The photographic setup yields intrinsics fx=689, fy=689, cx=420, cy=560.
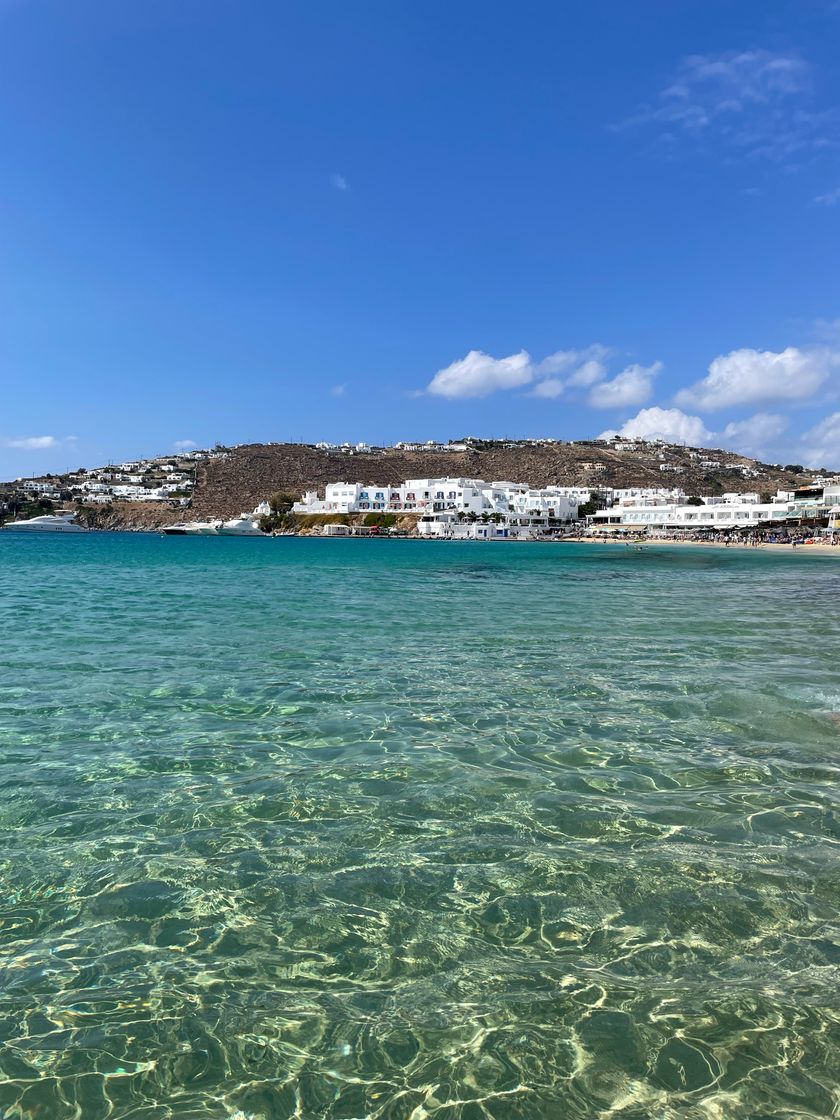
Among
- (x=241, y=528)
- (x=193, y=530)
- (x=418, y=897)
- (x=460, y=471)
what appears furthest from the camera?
(x=460, y=471)

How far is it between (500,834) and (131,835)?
317 centimetres

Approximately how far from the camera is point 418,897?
194 inches

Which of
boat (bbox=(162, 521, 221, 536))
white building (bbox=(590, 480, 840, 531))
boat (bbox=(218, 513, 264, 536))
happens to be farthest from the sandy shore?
boat (bbox=(162, 521, 221, 536))

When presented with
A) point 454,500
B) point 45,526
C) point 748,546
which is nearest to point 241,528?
point 45,526

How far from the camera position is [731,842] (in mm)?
5785

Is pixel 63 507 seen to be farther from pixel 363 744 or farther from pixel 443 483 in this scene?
pixel 363 744

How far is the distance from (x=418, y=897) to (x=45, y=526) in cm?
16639

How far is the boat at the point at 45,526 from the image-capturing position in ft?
488

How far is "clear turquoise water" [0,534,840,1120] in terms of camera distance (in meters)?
3.38

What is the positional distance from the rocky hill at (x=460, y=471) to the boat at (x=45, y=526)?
85.8 ft

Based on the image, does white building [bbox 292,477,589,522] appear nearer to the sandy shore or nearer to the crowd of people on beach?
the sandy shore

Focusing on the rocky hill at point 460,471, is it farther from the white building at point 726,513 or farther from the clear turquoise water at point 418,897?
the clear turquoise water at point 418,897

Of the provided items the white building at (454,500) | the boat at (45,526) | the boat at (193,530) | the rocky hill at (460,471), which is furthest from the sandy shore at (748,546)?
the boat at (45,526)

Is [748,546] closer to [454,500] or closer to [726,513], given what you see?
[726,513]
